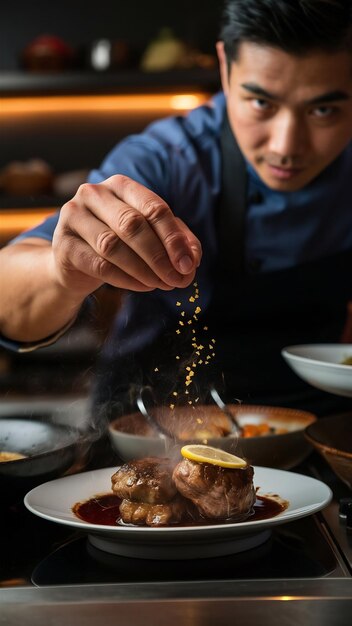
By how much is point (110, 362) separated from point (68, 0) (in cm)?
266

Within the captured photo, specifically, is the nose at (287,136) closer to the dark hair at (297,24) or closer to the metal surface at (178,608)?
the dark hair at (297,24)

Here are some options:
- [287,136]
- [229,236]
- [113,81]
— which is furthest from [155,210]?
[113,81]

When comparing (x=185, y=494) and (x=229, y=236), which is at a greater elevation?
(x=229, y=236)

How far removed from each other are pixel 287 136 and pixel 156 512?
951mm

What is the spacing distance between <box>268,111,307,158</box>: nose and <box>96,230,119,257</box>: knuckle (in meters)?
0.77

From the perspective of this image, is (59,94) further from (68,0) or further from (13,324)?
→ (13,324)

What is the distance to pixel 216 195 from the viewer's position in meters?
1.99

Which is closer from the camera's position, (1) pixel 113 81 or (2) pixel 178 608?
(2) pixel 178 608

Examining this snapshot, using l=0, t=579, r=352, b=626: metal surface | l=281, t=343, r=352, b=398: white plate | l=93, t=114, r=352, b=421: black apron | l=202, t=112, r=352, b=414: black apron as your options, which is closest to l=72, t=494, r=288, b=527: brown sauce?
l=0, t=579, r=352, b=626: metal surface

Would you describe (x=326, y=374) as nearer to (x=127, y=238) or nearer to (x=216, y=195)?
(x=127, y=238)

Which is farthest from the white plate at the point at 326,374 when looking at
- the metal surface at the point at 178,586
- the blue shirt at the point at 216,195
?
the blue shirt at the point at 216,195

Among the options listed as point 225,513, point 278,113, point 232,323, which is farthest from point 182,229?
point 232,323

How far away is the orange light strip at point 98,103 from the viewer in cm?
349

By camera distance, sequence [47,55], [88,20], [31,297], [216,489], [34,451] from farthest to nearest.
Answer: [88,20], [47,55], [31,297], [34,451], [216,489]
